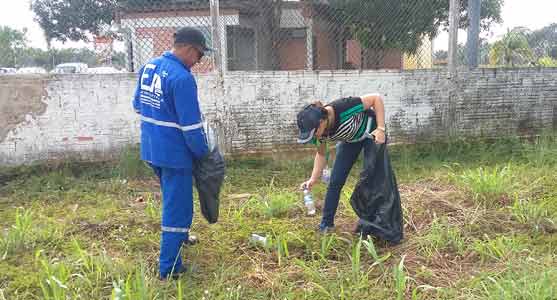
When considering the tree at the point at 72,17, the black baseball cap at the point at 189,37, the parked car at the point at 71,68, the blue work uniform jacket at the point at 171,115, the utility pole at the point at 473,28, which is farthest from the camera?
the utility pole at the point at 473,28

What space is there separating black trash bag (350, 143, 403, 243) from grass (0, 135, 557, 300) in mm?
130

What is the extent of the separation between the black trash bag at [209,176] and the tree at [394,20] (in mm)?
3825

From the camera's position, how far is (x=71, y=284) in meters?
2.77

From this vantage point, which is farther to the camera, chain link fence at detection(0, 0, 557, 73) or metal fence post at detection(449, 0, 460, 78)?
metal fence post at detection(449, 0, 460, 78)

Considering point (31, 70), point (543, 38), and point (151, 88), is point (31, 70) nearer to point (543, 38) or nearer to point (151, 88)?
point (151, 88)

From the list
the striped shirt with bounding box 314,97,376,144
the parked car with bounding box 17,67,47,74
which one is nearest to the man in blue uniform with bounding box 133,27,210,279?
the striped shirt with bounding box 314,97,376,144

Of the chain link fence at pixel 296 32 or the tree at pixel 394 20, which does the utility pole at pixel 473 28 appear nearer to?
the tree at pixel 394 20

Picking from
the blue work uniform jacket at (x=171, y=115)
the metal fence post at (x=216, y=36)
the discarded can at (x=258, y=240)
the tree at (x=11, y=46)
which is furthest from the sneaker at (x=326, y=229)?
the tree at (x=11, y=46)

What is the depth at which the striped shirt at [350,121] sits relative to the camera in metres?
3.33

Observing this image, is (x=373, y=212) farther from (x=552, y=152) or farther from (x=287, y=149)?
(x=552, y=152)

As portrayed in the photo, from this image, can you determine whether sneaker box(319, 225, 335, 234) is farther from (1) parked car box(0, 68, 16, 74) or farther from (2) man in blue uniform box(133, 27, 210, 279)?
(1) parked car box(0, 68, 16, 74)

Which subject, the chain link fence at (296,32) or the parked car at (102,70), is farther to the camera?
the chain link fence at (296,32)

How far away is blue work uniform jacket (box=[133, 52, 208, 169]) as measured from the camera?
9.03 feet

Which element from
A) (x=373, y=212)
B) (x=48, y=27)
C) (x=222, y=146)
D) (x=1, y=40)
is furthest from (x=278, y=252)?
(x=48, y=27)
